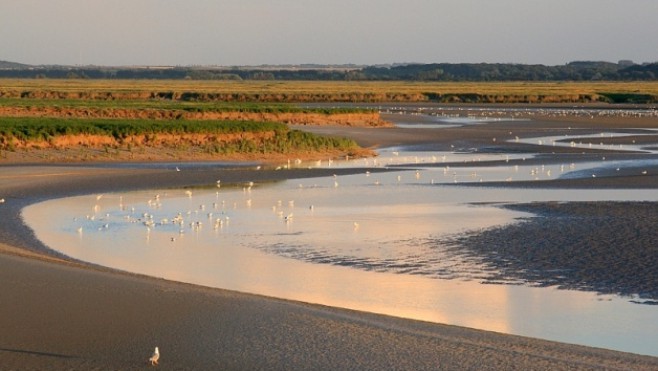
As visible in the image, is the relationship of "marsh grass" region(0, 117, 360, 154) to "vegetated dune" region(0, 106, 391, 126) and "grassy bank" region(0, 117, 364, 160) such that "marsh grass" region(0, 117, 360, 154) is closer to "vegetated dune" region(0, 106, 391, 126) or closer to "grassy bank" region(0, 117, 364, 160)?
"grassy bank" region(0, 117, 364, 160)

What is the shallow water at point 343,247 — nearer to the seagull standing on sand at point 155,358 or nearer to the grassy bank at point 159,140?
the seagull standing on sand at point 155,358

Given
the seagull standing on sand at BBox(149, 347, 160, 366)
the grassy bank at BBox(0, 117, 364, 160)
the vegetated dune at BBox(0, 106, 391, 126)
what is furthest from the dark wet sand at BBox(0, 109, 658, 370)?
the vegetated dune at BBox(0, 106, 391, 126)

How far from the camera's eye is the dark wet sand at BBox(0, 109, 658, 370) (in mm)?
10047

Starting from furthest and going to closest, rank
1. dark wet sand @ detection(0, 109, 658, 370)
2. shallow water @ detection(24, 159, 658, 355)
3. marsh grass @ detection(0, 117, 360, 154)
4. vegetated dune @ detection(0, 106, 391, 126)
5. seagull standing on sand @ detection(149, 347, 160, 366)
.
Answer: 1. vegetated dune @ detection(0, 106, 391, 126)
2. marsh grass @ detection(0, 117, 360, 154)
3. shallow water @ detection(24, 159, 658, 355)
4. dark wet sand @ detection(0, 109, 658, 370)
5. seagull standing on sand @ detection(149, 347, 160, 366)

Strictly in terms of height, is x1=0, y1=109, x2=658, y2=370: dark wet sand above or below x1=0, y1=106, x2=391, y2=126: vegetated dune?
above

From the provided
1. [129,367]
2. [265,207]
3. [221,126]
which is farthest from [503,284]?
[221,126]

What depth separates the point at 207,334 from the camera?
36.5 feet

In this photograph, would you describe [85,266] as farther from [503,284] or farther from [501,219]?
[501,219]

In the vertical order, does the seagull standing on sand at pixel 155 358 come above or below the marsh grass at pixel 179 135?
above

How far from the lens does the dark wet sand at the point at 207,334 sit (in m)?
10.0

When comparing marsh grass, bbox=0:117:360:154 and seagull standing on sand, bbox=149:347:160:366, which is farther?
marsh grass, bbox=0:117:360:154

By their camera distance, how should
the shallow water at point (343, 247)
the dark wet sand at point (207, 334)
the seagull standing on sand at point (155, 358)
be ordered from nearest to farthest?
the seagull standing on sand at point (155, 358) < the dark wet sand at point (207, 334) < the shallow water at point (343, 247)

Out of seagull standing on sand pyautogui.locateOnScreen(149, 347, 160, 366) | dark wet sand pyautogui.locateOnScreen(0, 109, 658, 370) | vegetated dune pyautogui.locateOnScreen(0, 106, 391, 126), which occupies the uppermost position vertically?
seagull standing on sand pyautogui.locateOnScreen(149, 347, 160, 366)

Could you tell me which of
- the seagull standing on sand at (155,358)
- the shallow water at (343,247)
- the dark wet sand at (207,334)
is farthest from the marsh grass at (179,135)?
the seagull standing on sand at (155,358)
